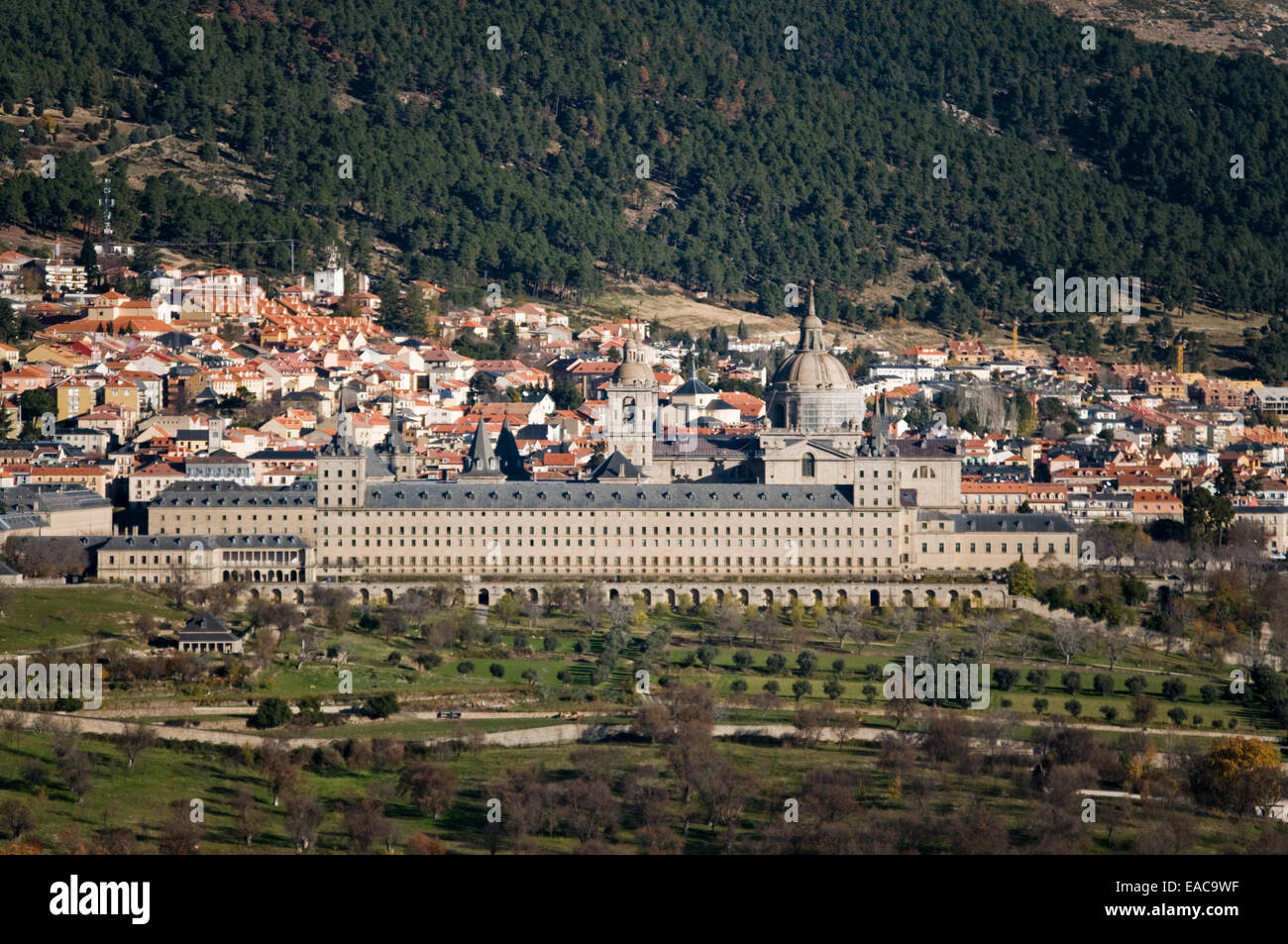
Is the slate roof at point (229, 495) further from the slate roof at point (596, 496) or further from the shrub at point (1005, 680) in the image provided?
the shrub at point (1005, 680)

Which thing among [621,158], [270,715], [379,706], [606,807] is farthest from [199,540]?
[621,158]

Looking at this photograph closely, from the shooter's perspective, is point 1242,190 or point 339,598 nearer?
point 339,598

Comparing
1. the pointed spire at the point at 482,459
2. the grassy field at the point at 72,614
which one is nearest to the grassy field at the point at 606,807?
the grassy field at the point at 72,614

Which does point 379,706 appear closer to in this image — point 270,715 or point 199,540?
point 270,715

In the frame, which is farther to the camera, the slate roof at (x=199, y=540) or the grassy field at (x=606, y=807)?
the slate roof at (x=199, y=540)

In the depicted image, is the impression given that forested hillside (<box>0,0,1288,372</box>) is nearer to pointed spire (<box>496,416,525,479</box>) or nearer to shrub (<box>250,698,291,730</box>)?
pointed spire (<box>496,416,525,479</box>)

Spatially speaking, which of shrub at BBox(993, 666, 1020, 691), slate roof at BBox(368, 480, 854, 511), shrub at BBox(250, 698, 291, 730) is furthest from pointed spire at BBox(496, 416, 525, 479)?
A: shrub at BBox(250, 698, 291, 730)

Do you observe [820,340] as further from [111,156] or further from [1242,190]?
[1242,190]
